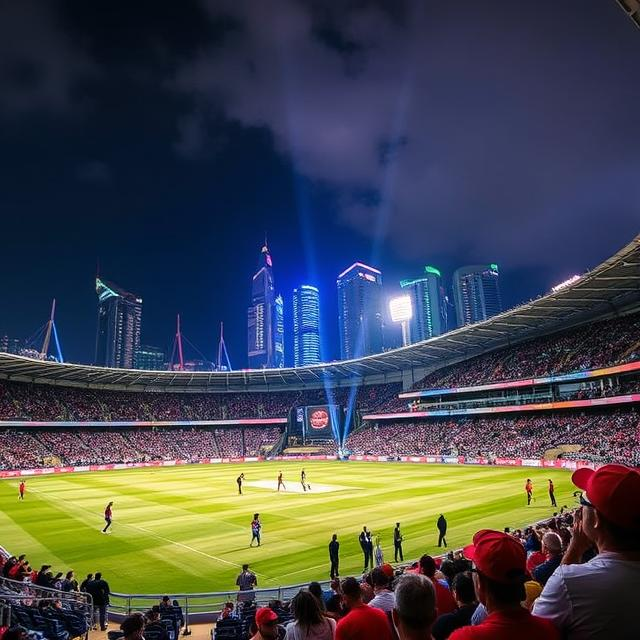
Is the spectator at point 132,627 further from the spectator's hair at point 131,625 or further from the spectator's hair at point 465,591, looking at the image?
the spectator's hair at point 465,591

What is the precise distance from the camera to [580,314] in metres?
64.3

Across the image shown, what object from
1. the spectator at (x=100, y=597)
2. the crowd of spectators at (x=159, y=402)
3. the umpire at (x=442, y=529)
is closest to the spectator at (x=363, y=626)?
the spectator at (x=100, y=597)

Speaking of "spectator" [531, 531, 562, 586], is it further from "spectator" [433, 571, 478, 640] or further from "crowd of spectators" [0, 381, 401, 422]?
"crowd of spectators" [0, 381, 401, 422]

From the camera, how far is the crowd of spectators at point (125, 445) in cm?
6750

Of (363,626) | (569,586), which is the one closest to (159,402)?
(363,626)

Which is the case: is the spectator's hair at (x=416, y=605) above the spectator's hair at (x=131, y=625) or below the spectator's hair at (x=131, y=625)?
above

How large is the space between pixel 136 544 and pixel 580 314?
60638 mm

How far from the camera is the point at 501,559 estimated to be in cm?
286

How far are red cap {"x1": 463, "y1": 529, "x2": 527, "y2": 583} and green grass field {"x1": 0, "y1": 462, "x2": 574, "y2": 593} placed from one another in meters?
17.0

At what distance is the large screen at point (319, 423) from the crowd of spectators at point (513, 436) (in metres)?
4.25

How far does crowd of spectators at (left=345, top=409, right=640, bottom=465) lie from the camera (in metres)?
48.0

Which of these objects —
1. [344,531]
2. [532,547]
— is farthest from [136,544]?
[532,547]

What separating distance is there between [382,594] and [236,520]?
2600 centimetres

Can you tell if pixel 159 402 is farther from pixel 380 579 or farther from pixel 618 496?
pixel 618 496
